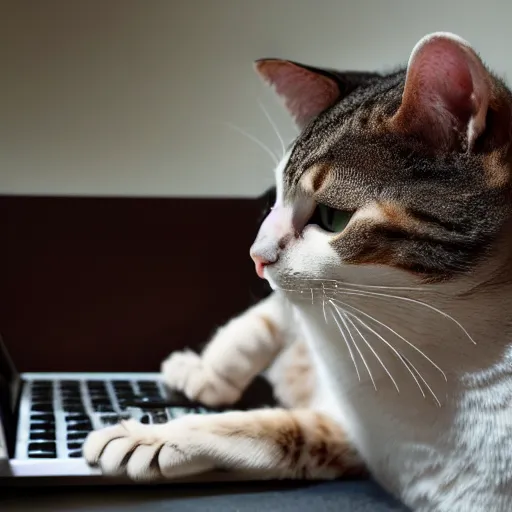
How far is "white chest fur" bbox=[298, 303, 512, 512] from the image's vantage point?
2.43 feet

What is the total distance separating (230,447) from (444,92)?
0.44 meters

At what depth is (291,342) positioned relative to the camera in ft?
3.59

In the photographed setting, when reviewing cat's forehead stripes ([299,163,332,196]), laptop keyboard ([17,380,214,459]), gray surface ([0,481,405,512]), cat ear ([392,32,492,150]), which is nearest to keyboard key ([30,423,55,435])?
laptop keyboard ([17,380,214,459])

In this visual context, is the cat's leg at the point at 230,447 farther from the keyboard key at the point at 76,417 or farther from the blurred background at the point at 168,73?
the blurred background at the point at 168,73

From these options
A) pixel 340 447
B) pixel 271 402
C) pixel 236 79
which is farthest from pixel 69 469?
pixel 236 79

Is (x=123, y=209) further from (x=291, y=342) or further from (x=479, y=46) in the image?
(x=479, y=46)

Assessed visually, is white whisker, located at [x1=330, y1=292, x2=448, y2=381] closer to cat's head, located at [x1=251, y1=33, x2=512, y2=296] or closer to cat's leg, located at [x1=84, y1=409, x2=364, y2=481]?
cat's head, located at [x1=251, y1=33, x2=512, y2=296]

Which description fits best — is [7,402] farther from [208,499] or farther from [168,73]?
[168,73]

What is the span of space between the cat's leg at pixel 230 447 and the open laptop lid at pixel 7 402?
0.09 meters

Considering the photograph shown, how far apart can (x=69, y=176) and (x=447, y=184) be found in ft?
2.27

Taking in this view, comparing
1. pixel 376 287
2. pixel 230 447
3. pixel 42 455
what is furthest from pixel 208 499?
pixel 376 287

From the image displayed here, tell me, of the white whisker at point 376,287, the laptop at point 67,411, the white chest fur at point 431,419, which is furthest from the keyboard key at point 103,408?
the white whisker at point 376,287

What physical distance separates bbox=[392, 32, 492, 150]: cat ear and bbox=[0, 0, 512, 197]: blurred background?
1.65 feet

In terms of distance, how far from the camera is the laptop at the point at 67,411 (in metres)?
0.81
